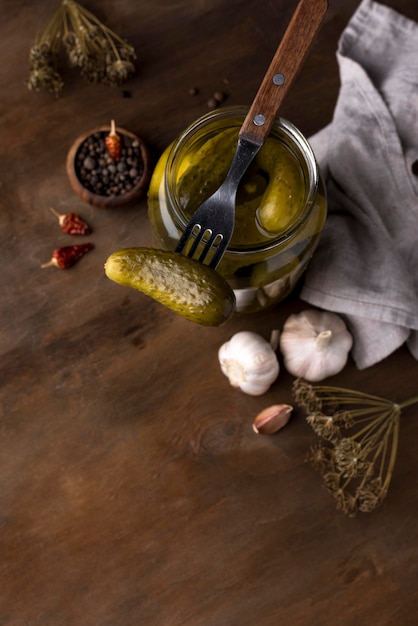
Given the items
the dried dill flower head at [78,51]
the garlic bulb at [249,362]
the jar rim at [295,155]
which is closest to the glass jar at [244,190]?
the jar rim at [295,155]

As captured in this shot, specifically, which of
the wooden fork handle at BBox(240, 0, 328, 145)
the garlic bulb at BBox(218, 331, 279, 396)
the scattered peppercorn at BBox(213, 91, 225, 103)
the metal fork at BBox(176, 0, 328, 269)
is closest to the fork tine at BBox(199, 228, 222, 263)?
the metal fork at BBox(176, 0, 328, 269)

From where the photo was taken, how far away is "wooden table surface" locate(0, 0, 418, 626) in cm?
102

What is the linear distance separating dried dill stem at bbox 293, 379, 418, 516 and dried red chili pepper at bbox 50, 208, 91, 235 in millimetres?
366

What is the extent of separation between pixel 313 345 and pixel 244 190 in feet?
0.92

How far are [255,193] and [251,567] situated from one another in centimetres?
52

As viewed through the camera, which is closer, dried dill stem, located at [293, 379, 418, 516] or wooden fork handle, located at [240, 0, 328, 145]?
wooden fork handle, located at [240, 0, 328, 145]

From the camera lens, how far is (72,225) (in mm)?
1067

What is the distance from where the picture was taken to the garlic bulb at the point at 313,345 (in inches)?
40.4

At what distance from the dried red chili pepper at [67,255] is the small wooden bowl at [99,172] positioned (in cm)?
6

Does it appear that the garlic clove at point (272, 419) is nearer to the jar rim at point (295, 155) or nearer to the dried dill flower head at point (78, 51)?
the jar rim at point (295, 155)

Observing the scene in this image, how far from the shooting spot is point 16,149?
110 cm

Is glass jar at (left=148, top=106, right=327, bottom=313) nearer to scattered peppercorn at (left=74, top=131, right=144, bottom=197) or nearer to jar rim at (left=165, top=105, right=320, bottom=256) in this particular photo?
jar rim at (left=165, top=105, right=320, bottom=256)

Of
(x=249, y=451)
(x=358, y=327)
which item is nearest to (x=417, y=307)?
(x=358, y=327)

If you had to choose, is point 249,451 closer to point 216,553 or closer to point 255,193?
point 216,553
